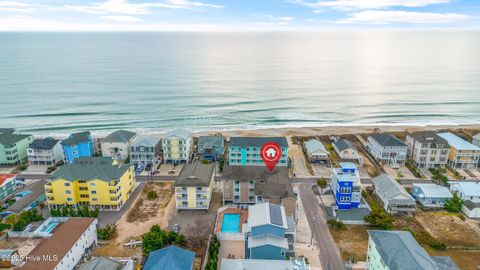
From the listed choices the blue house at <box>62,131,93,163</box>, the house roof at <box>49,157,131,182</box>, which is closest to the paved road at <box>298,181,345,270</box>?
the house roof at <box>49,157,131,182</box>

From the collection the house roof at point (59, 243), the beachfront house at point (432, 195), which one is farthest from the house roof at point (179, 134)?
the beachfront house at point (432, 195)

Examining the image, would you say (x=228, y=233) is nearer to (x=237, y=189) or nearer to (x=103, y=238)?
(x=237, y=189)

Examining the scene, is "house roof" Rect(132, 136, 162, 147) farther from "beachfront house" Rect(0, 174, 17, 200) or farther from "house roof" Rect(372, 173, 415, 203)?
"house roof" Rect(372, 173, 415, 203)

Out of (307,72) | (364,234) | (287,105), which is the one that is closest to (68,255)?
(364,234)

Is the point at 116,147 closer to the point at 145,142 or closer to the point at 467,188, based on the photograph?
the point at 145,142

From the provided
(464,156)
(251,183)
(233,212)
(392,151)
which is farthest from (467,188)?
(233,212)
